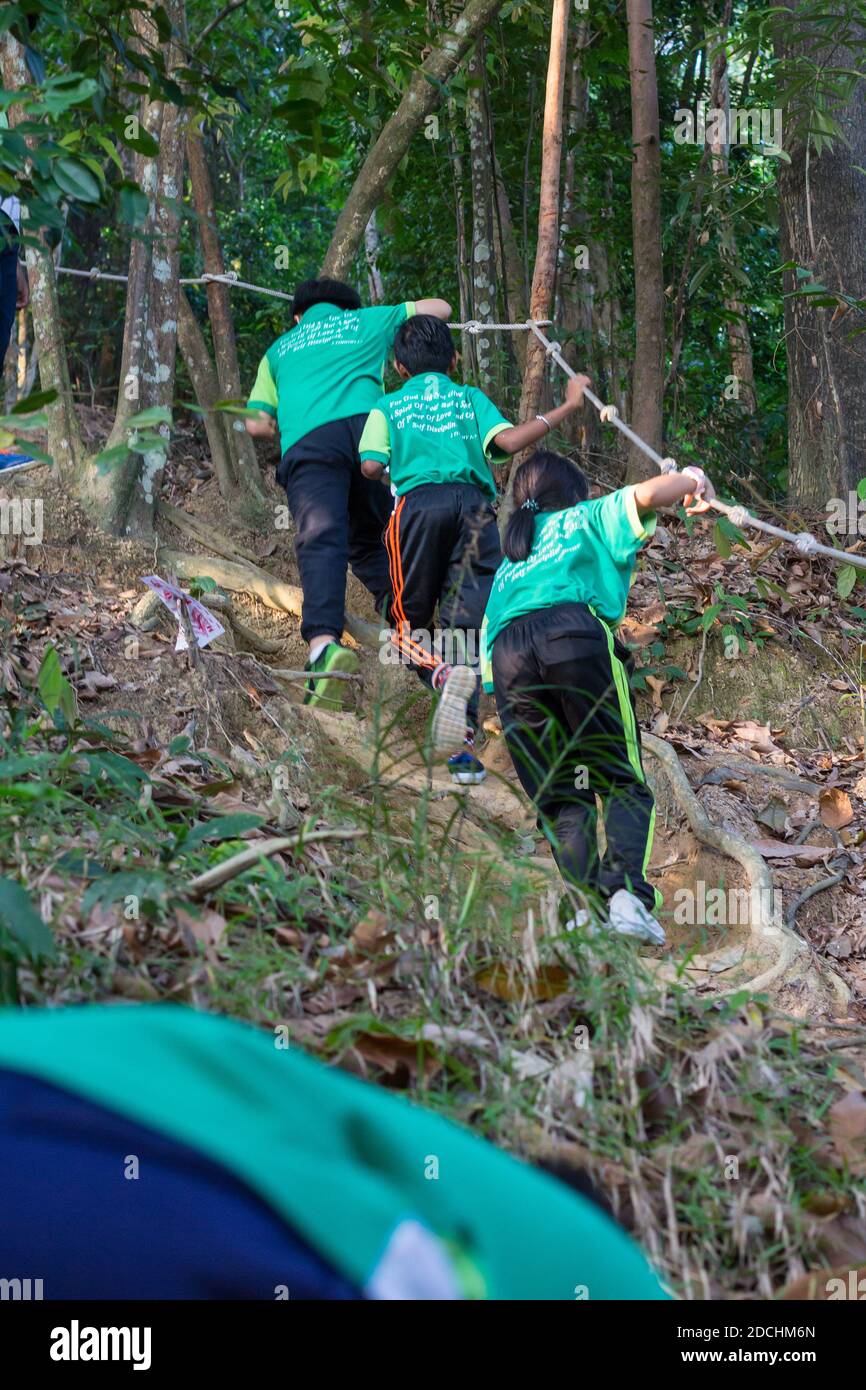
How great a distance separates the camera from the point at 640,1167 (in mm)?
1793

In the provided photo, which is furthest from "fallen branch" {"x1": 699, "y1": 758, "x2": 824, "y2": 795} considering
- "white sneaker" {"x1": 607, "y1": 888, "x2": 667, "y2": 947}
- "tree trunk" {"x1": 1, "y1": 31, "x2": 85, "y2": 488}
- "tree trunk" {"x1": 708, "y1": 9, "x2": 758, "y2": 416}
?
"tree trunk" {"x1": 708, "y1": 9, "x2": 758, "y2": 416}

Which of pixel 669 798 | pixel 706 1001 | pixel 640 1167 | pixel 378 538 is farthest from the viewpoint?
pixel 378 538

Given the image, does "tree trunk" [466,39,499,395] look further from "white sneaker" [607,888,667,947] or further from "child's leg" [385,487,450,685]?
"white sneaker" [607,888,667,947]

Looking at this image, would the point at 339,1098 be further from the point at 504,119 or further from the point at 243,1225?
the point at 504,119

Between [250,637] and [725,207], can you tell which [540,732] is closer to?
[250,637]

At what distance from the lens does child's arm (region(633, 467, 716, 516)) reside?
144 inches

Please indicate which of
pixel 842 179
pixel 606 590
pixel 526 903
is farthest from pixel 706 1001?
pixel 842 179

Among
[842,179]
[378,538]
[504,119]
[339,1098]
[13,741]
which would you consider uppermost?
[504,119]

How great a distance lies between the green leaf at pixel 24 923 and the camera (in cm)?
177

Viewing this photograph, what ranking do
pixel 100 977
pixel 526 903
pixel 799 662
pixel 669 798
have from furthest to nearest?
pixel 799 662 < pixel 669 798 < pixel 526 903 < pixel 100 977

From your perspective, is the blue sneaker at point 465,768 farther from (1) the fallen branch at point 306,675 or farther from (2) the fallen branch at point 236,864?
(2) the fallen branch at point 236,864

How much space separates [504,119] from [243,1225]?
293 inches

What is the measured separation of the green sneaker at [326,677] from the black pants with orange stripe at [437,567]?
23cm

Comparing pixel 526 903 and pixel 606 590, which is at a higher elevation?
pixel 606 590
